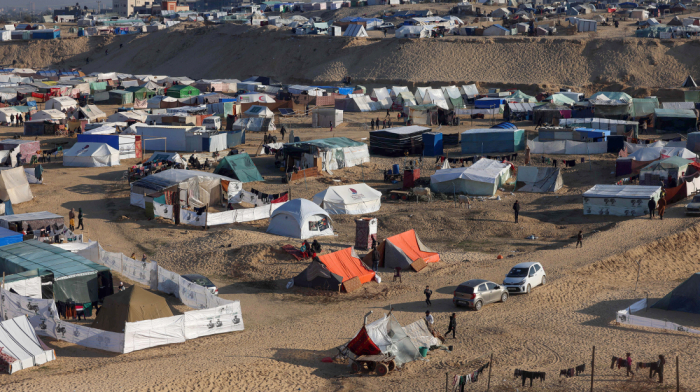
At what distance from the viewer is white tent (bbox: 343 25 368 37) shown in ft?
295

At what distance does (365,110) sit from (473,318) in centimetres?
4466

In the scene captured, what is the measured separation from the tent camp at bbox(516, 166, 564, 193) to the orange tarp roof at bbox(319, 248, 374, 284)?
50.3ft

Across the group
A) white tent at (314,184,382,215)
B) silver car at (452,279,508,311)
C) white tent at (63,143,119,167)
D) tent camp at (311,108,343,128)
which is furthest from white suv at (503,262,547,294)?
tent camp at (311,108,343,128)

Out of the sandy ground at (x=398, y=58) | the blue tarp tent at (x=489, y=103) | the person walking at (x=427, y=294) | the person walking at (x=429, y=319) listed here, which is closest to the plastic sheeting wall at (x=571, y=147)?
the blue tarp tent at (x=489, y=103)

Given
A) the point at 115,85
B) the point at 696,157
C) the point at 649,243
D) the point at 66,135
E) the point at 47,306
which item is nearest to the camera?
the point at 47,306

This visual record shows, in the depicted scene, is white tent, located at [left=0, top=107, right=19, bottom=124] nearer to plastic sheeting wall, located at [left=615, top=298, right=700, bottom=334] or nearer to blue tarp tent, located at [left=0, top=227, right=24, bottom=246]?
blue tarp tent, located at [left=0, top=227, right=24, bottom=246]

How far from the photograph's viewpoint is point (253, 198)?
33.5 meters

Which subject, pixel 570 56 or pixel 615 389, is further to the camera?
pixel 570 56

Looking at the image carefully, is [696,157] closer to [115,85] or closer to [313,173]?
[313,173]

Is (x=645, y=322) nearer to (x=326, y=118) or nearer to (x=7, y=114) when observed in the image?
(x=326, y=118)

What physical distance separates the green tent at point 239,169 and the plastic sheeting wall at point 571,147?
659 inches

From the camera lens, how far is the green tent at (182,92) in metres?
68.7

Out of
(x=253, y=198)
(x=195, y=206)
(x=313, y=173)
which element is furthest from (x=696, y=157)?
(x=195, y=206)

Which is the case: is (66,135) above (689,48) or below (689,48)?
below
